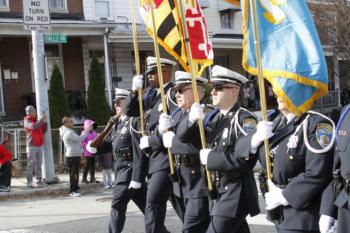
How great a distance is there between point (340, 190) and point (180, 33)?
355 cm

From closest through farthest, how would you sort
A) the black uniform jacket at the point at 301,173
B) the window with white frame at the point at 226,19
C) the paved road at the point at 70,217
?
the black uniform jacket at the point at 301,173 < the paved road at the point at 70,217 < the window with white frame at the point at 226,19

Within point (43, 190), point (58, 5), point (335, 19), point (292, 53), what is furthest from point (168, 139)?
point (335, 19)

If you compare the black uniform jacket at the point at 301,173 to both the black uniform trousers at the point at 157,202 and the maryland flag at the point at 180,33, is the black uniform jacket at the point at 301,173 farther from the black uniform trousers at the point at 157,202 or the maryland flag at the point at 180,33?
the maryland flag at the point at 180,33

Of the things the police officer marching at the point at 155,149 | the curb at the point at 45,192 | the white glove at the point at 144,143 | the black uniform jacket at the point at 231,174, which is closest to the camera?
the black uniform jacket at the point at 231,174

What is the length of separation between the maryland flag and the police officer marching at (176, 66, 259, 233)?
1.69m

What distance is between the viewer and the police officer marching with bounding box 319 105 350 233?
381 centimetres

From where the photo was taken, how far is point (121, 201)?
690cm

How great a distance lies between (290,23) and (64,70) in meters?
19.3

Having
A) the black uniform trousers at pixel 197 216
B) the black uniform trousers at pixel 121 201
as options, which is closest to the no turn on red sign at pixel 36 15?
the black uniform trousers at pixel 121 201

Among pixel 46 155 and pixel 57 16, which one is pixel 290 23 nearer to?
pixel 46 155

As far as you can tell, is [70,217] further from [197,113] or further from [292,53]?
[292,53]

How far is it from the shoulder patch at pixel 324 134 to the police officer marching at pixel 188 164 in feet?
5.46

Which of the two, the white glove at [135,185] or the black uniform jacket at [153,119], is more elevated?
the black uniform jacket at [153,119]

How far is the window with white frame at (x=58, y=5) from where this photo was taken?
888 inches
